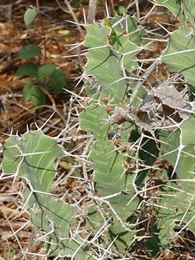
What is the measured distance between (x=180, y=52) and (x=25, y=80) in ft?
7.41

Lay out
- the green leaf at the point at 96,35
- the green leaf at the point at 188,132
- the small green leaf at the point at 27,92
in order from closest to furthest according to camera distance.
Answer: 1. the green leaf at the point at 188,132
2. the green leaf at the point at 96,35
3. the small green leaf at the point at 27,92

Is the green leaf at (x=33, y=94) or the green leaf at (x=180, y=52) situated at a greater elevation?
the green leaf at (x=180, y=52)

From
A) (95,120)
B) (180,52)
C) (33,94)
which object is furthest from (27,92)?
(180,52)

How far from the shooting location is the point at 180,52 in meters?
2.00

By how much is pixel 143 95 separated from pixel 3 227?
3.56 ft

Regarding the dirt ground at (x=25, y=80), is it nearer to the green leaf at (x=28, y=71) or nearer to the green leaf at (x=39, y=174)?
the green leaf at (x=28, y=71)

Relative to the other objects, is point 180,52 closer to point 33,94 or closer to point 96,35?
point 96,35

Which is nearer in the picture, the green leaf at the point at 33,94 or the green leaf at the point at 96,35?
the green leaf at the point at 96,35

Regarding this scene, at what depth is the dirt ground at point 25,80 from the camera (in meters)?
3.13

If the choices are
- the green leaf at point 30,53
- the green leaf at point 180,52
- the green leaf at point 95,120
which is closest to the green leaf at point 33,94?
the green leaf at point 30,53

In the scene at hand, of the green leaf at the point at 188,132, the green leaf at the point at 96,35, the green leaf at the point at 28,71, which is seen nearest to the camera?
the green leaf at the point at 188,132

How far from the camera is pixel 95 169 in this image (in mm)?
2164

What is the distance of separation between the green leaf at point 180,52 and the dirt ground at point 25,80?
0.93m

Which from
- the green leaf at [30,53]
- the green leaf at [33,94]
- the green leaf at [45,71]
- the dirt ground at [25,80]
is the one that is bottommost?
the dirt ground at [25,80]
